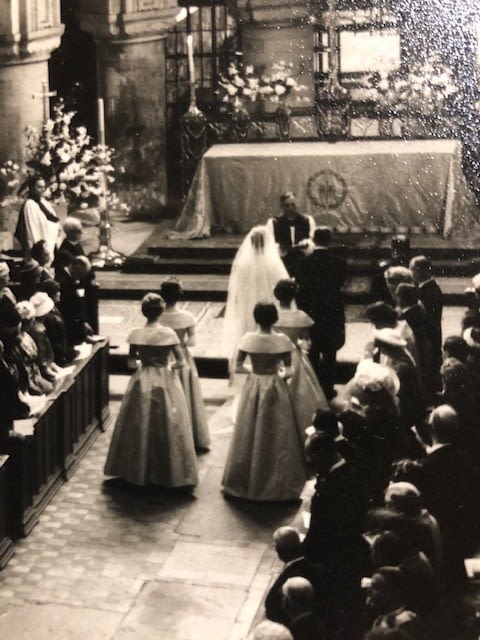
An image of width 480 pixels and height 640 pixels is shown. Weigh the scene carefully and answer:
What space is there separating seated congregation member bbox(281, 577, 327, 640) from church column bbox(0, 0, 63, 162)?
10705 mm

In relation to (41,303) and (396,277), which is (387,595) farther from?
(396,277)

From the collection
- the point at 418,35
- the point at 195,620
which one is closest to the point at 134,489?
the point at 195,620

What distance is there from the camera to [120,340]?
13273 mm

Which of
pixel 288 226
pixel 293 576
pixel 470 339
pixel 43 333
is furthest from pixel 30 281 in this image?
pixel 293 576

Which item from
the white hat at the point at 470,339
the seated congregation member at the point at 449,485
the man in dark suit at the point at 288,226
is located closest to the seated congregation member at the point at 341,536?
the seated congregation member at the point at 449,485

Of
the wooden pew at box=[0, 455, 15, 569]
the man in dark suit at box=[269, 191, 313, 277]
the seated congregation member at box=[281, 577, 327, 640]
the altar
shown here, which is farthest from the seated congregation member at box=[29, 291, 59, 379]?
the altar

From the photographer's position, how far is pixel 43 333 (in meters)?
9.74

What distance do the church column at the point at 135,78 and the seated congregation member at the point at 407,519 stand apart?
37.8 feet

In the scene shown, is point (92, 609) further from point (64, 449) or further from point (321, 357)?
point (321, 357)

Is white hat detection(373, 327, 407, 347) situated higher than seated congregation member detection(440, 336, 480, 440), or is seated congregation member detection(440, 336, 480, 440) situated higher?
white hat detection(373, 327, 407, 347)

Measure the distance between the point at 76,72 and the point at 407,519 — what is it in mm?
12837

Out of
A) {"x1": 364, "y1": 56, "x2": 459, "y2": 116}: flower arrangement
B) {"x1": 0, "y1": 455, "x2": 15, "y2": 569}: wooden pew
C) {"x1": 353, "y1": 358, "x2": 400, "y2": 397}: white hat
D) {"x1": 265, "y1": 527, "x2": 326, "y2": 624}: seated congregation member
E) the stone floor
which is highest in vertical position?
{"x1": 364, "y1": 56, "x2": 459, "y2": 116}: flower arrangement

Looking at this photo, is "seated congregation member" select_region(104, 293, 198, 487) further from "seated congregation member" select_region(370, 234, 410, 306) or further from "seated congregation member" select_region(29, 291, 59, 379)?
"seated congregation member" select_region(370, 234, 410, 306)

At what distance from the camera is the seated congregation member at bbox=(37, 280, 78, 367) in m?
9.75
